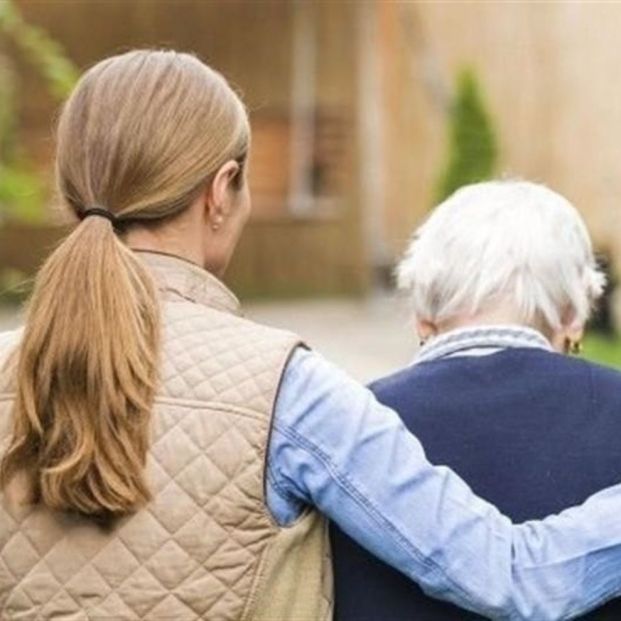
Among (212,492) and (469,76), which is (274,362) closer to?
(212,492)

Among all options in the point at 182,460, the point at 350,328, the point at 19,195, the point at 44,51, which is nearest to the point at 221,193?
the point at 182,460

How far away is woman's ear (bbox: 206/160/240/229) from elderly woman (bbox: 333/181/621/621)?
1.43ft

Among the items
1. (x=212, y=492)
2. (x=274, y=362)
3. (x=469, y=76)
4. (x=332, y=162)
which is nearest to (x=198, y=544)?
(x=212, y=492)

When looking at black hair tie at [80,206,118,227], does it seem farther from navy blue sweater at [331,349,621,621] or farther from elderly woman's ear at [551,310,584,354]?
elderly woman's ear at [551,310,584,354]

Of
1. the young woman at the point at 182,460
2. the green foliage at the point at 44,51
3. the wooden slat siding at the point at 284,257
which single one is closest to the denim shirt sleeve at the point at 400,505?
the young woman at the point at 182,460

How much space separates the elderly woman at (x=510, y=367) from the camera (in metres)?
3.26

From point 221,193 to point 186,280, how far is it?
14 centimetres

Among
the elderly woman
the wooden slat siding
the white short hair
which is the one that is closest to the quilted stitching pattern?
the elderly woman

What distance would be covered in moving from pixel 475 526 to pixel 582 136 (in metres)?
18.5

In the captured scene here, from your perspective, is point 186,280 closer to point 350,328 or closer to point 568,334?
point 568,334

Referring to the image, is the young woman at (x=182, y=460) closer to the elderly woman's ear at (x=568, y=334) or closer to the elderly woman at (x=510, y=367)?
the elderly woman at (x=510, y=367)

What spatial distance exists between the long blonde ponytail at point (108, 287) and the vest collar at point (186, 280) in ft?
0.17

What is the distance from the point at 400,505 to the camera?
9.70 ft

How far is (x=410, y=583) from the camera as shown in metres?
3.20
